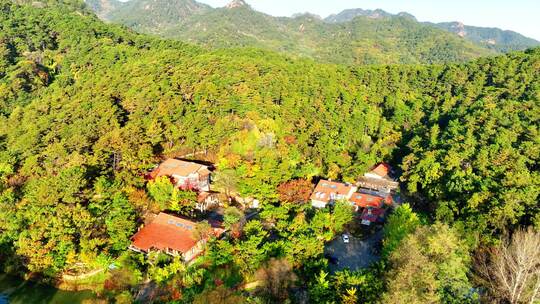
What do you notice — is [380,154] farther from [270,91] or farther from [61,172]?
[61,172]

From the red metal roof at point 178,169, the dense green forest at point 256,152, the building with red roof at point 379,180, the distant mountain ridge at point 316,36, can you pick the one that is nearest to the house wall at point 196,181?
the red metal roof at point 178,169

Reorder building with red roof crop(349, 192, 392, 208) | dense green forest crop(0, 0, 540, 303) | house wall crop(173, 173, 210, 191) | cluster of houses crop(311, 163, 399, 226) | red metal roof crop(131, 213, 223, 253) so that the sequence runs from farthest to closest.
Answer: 1. building with red roof crop(349, 192, 392, 208)
2. cluster of houses crop(311, 163, 399, 226)
3. house wall crop(173, 173, 210, 191)
4. red metal roof crop(131, 213, 223, 253)
5. dense green forest crop(0, 0, 540, 303)

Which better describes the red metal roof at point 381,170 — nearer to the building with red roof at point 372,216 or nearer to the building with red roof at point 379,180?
the building with red roof at point 379,180

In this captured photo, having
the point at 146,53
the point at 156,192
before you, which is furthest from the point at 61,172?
the point at 146,53

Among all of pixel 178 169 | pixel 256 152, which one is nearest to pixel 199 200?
pixel 178 169

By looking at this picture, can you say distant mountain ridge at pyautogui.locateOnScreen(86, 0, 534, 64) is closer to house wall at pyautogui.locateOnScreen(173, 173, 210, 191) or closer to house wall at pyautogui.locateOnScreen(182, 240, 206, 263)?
house wall at pyautogui.locateOnScreen(173, 173, 210, 191)

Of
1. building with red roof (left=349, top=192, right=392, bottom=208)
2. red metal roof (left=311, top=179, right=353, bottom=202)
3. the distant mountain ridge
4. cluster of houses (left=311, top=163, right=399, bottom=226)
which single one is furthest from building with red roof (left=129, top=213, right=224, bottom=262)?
the distant mountain ridge

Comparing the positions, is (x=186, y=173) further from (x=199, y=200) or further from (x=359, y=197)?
(x=359, y=197)
